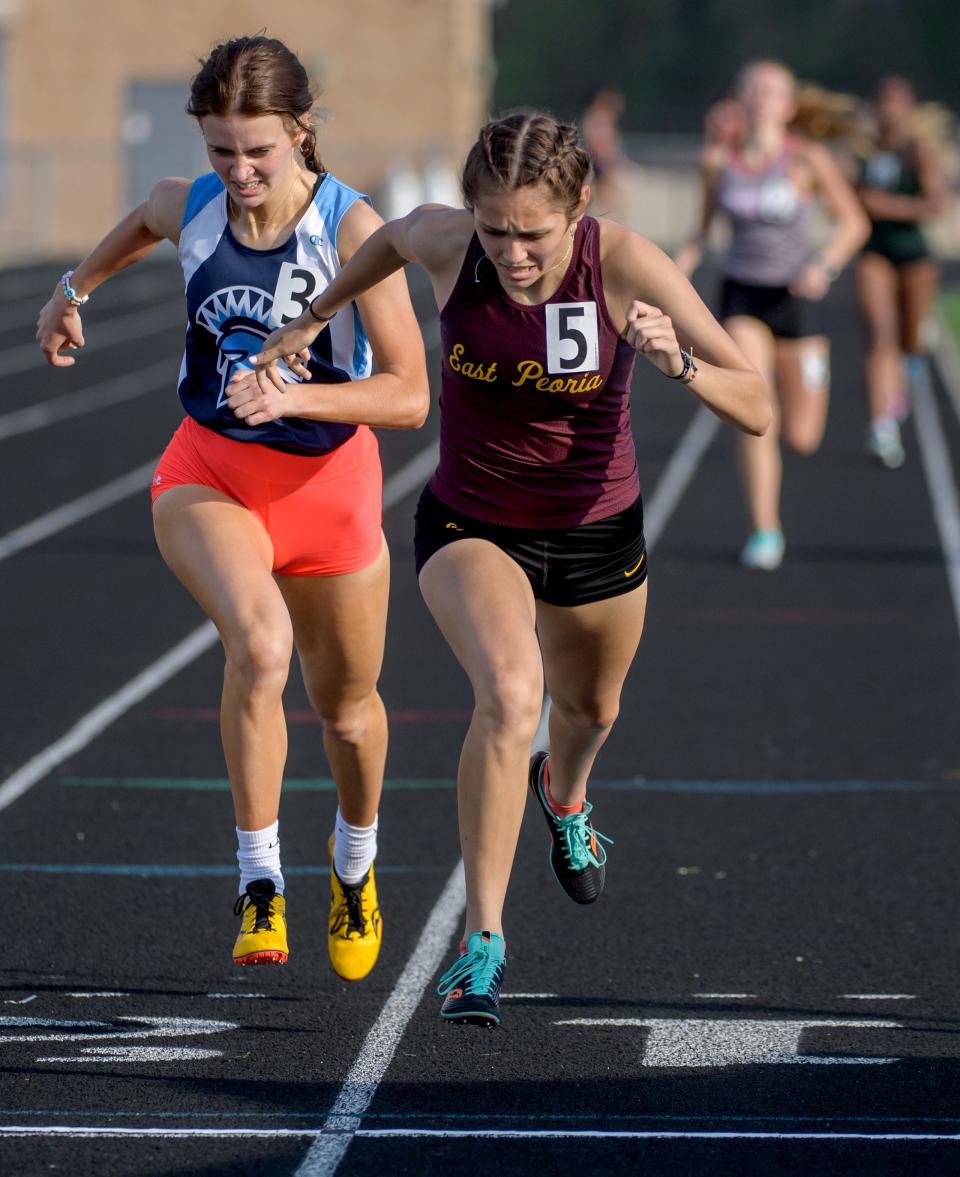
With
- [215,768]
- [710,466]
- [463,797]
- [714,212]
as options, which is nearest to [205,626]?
[215,768]

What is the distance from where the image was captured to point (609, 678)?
5070 millimetres

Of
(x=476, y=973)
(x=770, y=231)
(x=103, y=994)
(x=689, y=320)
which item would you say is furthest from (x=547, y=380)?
(x=770, y=231)

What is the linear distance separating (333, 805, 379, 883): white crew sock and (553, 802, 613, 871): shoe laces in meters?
0.50

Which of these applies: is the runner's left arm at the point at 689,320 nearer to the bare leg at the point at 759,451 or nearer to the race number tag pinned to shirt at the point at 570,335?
the race number tag pinned to shirt at the point at 570,335

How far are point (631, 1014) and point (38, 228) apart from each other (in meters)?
33.0

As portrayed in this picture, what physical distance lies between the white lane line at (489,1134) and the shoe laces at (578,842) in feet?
4.47

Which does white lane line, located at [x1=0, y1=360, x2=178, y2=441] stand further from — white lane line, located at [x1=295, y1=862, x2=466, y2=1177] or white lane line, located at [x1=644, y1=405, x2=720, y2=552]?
white lane line, located at [x1=295, y1=862, x2=466, y2=1177]

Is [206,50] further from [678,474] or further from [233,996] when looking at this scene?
[233,996]

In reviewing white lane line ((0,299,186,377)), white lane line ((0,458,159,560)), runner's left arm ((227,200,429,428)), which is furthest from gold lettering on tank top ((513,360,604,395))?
white lane line ((0,299,186,377))

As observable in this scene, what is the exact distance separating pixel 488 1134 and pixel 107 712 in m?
4.51

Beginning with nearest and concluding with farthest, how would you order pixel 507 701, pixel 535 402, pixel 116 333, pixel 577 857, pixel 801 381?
pixel 507 701
pixel 535 402
pixel 577 857
pixel 801 381
pixel 116 333

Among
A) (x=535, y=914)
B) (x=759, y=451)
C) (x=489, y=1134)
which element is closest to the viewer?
(x=489, y=1134)

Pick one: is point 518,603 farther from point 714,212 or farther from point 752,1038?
point 714,212

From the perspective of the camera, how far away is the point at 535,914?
5.75 m
